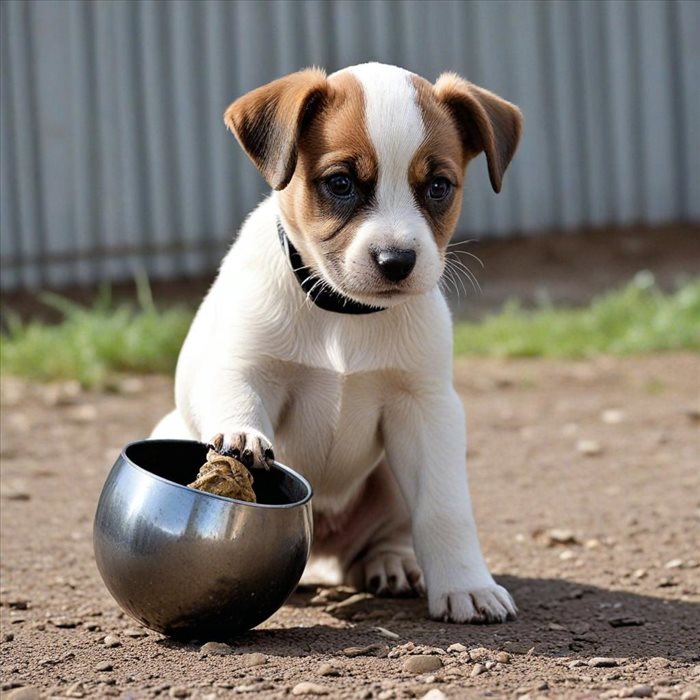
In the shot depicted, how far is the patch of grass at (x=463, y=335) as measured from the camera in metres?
8.36

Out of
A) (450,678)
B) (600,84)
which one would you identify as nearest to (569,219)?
(600,84)

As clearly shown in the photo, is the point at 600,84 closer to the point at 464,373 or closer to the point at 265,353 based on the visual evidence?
the point at 464,373

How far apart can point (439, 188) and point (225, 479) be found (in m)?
1.11

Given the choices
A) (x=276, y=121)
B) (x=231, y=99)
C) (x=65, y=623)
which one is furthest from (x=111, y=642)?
(x=231, y=99)

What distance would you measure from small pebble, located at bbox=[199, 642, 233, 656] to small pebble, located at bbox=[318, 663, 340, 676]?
302mm

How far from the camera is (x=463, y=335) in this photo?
9.30 meters

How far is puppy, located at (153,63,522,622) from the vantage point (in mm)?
3871

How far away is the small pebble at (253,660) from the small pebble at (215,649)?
0.25 ft

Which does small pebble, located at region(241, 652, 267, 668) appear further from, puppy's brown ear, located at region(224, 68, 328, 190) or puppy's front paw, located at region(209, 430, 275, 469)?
puppy's brown ear, located at region(224, 68, 328, 190)

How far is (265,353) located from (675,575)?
1646 mm

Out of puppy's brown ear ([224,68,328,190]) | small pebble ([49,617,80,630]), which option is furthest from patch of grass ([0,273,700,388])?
puppy's brown ear ([224,68,328,190])

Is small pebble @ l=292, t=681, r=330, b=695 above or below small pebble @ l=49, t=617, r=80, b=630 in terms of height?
above

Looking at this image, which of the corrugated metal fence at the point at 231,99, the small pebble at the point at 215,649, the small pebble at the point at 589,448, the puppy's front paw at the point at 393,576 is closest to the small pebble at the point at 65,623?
the small pebble at the point at 215,649

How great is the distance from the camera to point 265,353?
405 cm
